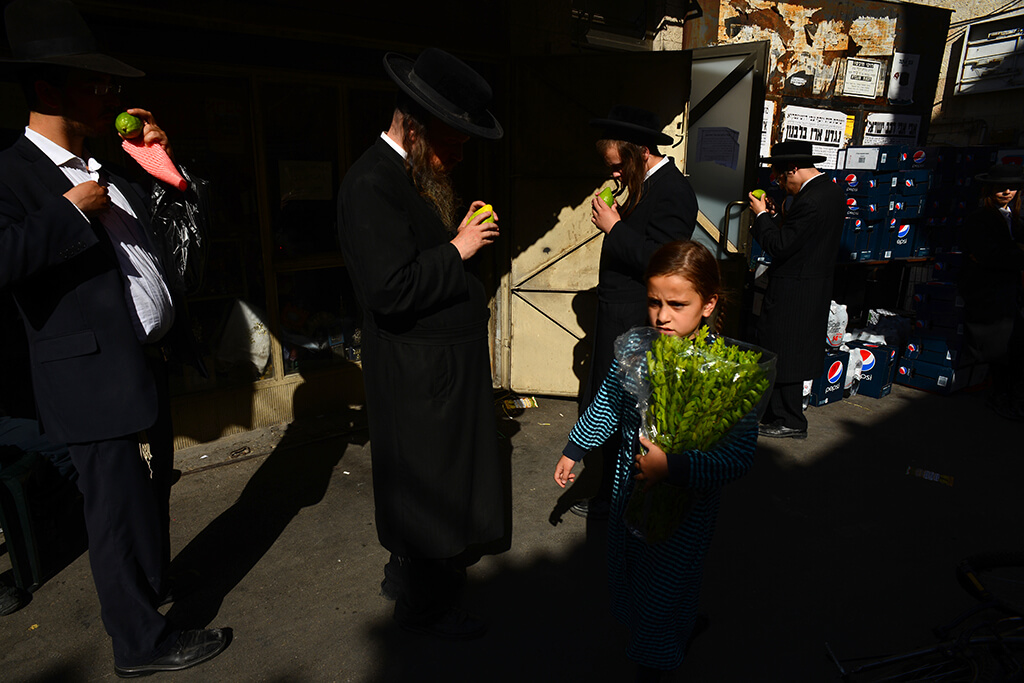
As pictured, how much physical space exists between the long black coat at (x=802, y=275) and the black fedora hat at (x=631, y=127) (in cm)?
168

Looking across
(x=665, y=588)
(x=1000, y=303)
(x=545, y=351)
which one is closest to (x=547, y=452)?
(x=545, y=351)

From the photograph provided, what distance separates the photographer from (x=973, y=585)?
214 cm

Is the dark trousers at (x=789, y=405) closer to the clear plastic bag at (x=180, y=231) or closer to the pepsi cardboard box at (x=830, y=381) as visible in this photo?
the pepsi cardboard box at (x=830, y=381)

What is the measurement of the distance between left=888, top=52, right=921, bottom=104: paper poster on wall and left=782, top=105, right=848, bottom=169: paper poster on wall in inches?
40.4

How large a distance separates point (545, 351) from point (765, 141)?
6.78 meters

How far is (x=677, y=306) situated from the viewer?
7.02ft

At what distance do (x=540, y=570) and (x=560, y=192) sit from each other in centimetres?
314

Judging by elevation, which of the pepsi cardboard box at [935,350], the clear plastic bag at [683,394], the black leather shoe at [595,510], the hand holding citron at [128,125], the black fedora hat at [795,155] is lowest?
the black leather shoe at [595,510]

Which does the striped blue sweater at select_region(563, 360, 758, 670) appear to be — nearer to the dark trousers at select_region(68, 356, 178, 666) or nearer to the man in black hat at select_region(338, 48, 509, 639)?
the man in black hat at select_region(338, 48, 509, 639)

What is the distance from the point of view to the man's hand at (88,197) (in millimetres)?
2000

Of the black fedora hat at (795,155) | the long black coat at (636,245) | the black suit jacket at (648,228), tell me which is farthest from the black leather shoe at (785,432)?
the black suit jacket at (648,228)

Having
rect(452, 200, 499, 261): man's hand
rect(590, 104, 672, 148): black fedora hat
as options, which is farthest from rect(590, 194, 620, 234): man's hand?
rect(452, 200, 499, 261): man's hand

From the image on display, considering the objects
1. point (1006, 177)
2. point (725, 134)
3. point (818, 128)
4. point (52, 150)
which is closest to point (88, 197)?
point (52, 150)

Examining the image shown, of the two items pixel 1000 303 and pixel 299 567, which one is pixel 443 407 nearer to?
pixel 299 567
